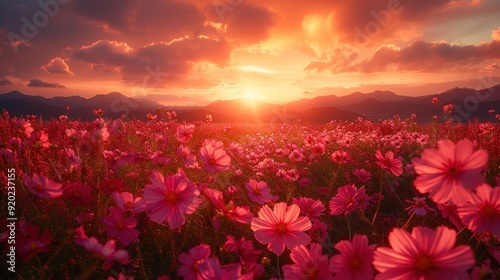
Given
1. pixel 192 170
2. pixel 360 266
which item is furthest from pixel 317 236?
pixel 192 170

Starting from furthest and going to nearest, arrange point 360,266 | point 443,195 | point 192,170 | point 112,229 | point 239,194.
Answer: point 192,170, point 239,194, point 112,229, point 360,266, point 443,195

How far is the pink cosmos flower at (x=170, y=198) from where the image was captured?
1.08 meters

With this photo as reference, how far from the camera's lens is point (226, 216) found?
1.09 m

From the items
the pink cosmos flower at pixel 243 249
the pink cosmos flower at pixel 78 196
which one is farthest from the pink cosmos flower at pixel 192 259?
the pink cosmos flower at pixel 78 196

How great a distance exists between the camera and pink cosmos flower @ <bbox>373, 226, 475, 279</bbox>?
72 centimetres

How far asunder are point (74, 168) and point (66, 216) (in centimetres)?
48

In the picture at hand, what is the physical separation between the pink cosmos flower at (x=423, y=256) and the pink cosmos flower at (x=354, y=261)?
0.22m

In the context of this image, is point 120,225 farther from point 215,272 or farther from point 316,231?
point 316,231

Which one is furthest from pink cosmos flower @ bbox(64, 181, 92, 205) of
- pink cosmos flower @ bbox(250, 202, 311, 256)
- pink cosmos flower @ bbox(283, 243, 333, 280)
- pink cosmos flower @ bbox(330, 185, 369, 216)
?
pink cosmos flower @ bbox(330, 185, 369, 216)

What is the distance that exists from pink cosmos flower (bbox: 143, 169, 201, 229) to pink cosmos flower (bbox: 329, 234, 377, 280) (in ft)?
1.72

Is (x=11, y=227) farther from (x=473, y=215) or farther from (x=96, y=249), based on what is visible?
(x=473, y=215)

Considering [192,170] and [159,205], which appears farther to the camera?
[192,170]

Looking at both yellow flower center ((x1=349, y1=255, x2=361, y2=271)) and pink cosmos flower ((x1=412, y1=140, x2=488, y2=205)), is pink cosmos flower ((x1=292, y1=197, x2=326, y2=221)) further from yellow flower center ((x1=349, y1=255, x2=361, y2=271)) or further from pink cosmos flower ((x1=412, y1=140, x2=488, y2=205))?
pink cosmos flower ((x1=412, y1=140, x2=488, y2=205))

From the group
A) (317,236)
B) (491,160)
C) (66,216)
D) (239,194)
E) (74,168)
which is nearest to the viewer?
(317,236)
